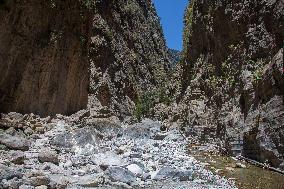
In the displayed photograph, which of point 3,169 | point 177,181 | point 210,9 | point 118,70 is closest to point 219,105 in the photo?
point 210,9

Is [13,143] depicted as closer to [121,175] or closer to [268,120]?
[121,175]

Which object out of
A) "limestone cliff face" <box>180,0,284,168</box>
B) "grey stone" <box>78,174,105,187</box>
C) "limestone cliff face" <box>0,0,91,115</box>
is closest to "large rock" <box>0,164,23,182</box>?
"grey stone" <box>78,174,105,187</box>

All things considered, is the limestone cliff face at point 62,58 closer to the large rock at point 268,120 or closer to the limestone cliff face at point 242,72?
the limestone cliff face at point 242,72

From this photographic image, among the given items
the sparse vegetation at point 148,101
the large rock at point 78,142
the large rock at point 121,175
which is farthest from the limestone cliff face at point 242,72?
the sparse vegetation at point 148,101

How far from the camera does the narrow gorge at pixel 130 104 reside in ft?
31.4

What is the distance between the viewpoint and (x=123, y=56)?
1125 inches

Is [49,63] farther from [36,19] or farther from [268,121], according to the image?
[268,121]

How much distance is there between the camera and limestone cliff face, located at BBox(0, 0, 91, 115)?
1596 centimetres

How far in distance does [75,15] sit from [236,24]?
7.54 metres

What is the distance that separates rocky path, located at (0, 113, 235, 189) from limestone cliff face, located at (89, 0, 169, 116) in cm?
755

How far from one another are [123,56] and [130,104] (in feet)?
10.8

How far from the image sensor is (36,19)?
17.2 meters

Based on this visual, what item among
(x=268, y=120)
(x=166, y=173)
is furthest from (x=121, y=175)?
(x=268, y=120)

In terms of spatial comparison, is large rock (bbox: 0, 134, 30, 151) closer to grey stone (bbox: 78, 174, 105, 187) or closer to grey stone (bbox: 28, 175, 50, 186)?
grey stone (bbox: 78, 174, 105, 187)
